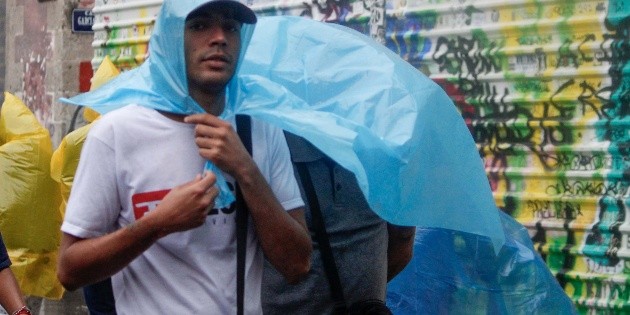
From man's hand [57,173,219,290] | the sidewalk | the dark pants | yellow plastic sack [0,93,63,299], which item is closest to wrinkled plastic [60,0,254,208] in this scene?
man's hand [57,173,219,290]

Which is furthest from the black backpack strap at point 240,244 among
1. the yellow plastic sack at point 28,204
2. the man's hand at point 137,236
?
the yellow plastic sack at point 28,204

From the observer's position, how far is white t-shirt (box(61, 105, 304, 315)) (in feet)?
10.1

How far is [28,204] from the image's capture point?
319 inches

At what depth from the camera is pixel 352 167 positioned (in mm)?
3438

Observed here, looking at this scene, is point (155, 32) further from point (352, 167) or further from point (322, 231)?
point (322, 231)

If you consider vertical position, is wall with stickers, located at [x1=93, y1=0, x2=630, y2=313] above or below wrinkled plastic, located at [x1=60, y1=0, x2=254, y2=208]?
below

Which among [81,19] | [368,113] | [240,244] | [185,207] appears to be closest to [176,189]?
[185,207]

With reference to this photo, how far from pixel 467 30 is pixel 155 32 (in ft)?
10.7

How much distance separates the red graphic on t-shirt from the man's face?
267 mm

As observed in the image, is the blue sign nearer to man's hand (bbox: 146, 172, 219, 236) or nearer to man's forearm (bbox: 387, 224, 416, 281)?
man's forearm (bbox: 387, 224, 416, 281)

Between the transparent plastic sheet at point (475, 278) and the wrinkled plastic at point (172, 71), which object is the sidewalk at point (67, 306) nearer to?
the transparent plastic sheet at point (475, 278)

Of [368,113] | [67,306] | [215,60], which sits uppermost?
[215,60]

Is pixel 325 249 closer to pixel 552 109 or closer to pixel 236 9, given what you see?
pixel 236 9

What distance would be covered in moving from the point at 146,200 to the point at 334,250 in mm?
961
